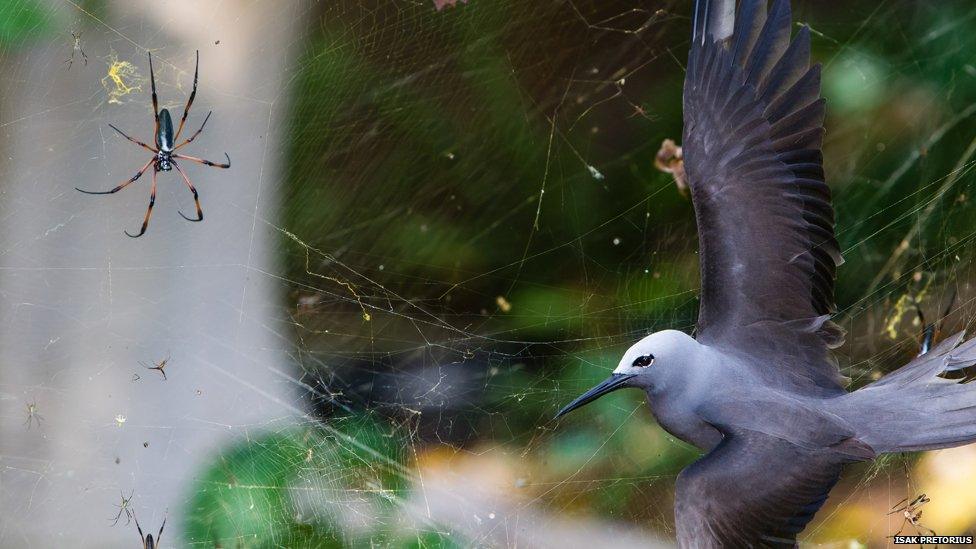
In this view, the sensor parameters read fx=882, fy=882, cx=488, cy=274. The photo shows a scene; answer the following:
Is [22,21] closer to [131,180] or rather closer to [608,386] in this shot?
[131,180]

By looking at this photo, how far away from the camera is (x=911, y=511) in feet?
2.68

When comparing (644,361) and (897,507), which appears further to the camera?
(897,507)

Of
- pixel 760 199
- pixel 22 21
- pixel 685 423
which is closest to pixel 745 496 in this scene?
pixel 685 423

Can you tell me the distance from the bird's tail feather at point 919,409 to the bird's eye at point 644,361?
0.18 metres

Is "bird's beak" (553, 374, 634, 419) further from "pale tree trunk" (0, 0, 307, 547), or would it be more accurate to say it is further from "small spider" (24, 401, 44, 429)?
"small spider" (24, 401, 44, 429)

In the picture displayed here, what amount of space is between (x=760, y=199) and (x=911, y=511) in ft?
1.11

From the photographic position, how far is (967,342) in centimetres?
75

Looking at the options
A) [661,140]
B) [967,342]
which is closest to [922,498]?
[967,342]

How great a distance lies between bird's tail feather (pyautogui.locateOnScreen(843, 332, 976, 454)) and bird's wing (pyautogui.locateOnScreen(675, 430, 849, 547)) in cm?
8

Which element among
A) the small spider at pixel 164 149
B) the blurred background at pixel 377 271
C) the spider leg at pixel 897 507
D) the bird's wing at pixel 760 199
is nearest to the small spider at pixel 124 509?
the blurred background at pixel 377 271

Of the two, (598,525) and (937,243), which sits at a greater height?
(937,243)

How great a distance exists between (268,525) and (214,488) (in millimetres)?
58

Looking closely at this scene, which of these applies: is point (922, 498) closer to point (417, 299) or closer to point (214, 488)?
point (417, 299)

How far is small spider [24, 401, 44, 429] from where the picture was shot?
74 cm
